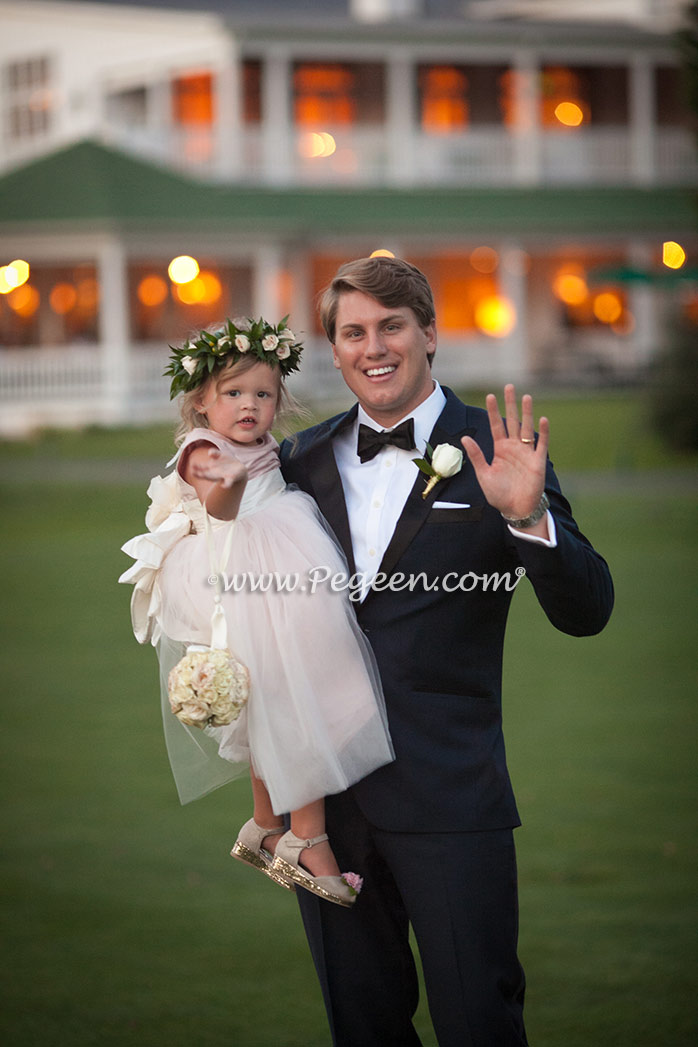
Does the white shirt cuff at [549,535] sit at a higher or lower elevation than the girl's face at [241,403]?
lower

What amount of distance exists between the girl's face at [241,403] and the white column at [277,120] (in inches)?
1127

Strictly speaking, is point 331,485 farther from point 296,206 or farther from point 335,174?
point 335,174

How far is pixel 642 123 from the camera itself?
33000mm

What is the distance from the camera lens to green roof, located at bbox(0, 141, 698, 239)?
2862 centimetres

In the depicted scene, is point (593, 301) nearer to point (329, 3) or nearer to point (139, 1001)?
point (329, 3)

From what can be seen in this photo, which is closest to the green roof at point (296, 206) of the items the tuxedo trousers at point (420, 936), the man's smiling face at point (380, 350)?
the man's smiling face at point (380, 350)

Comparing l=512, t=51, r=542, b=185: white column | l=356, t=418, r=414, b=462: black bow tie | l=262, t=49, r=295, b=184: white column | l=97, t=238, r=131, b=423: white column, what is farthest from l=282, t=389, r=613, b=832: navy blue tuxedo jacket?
l=512, t=51, r=542, b=185: white column

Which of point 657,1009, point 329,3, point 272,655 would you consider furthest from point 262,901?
point 329,3

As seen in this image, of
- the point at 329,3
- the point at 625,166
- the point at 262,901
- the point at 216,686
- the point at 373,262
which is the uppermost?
the point at 329,3

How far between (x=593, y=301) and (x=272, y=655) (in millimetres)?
31682

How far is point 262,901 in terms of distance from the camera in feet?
21.2

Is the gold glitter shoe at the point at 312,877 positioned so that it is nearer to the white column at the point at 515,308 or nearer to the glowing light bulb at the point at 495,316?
the white column at the point at 515,308

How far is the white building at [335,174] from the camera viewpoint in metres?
29.5

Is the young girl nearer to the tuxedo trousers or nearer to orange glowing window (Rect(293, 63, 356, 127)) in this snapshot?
the tuxedo trousers
